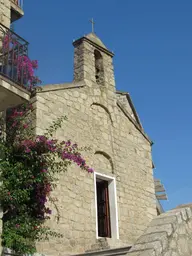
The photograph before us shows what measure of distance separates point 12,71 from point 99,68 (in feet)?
17.8

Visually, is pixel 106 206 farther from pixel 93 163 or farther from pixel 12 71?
pixel 12 71

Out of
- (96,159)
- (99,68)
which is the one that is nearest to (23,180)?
(96,159)

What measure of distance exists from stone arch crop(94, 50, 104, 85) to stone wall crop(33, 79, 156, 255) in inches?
13.2

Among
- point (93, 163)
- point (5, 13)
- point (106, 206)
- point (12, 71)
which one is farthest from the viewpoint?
point (106, 206)

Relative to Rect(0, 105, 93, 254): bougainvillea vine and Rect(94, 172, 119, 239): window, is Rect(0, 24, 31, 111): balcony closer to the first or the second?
Rect(0, 105, 93, 254): bougainvillea vine

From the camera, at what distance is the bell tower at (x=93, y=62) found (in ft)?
37.5

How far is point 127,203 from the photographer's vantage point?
36.2 ft

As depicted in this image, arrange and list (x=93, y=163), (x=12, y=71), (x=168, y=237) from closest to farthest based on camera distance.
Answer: (x=168, y=237) < (x=12, y=71) < (x=93, y=163)

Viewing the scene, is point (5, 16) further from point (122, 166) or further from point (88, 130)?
point (122, 166)

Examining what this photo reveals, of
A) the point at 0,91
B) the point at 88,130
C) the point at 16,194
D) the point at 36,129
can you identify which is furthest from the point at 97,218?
the point at 0,91

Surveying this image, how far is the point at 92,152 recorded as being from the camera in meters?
10.6

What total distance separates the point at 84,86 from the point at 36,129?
8.29ft

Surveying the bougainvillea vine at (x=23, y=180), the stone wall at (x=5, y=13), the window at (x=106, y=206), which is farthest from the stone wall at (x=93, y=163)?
the stone wall at (x=5, y=13)

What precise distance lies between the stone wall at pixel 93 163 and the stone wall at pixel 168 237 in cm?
331
